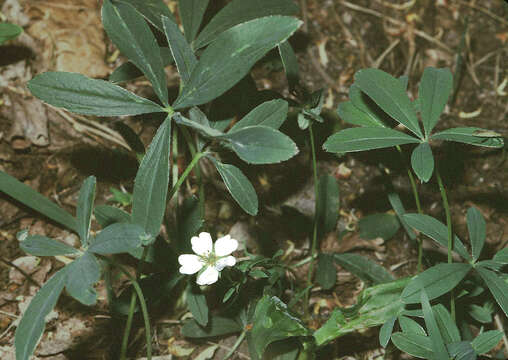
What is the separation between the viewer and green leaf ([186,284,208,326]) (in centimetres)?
139

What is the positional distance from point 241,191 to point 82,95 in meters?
0.44

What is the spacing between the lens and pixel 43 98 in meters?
1.09

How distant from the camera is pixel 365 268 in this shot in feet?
5.34

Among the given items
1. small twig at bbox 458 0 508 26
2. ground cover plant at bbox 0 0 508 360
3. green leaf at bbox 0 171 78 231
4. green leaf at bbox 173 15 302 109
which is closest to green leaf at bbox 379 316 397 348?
ground cover plant at bbox 0 0 508 360

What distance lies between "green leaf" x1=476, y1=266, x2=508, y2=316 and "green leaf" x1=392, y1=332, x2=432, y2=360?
207 mm

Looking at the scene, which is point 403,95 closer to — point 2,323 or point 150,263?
point 150,263

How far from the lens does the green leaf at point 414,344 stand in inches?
48.0

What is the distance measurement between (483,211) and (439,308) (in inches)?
27.2

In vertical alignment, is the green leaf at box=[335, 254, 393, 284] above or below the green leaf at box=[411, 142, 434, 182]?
below

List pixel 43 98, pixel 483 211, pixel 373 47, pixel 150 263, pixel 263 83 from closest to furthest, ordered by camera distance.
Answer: pixel 43 98 < pixel 150 263 < pixel 483 211 < pixel 263 83 < pixel 373 47

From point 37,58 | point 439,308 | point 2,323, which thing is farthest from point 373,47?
point 2,323

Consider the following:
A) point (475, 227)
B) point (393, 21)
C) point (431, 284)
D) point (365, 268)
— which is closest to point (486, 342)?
point (431, 284)

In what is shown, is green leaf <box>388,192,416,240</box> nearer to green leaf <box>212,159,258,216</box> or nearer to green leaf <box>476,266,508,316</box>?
green leaf <box>476,266,508,316</box>

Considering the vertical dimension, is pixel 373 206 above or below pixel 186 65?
below
